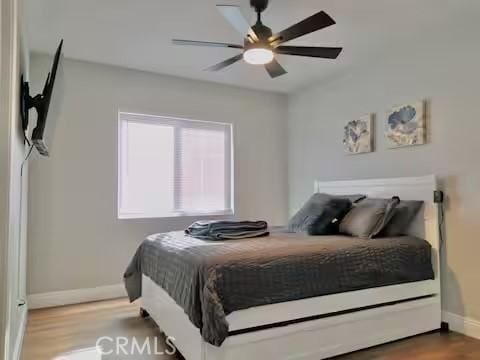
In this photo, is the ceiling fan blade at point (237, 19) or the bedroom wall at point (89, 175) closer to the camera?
the ceiling fan blade at point (237, 19)

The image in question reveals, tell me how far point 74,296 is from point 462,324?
11.6ft

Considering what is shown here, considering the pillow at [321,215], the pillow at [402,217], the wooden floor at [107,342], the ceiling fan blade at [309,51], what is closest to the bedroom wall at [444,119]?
the pillow at [402,217]

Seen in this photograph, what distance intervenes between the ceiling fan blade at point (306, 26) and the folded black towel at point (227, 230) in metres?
1.39

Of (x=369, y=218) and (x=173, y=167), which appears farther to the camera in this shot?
(x=173, y=167)

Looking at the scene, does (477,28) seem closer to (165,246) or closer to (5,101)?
(165,246)

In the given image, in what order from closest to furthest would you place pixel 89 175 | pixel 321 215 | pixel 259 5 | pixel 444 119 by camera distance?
pixel 259 5 → pixel 444 119 → pixel 321 215 → pixel 89 175

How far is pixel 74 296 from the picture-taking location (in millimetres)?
3648

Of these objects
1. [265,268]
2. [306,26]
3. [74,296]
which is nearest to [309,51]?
[306,26]

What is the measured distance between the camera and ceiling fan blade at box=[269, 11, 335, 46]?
Result: 2.14 meters

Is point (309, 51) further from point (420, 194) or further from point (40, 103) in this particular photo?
point (40, 103)

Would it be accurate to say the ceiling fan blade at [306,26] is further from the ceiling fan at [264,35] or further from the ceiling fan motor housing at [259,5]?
the ceiling fan motor housing at [259,5]

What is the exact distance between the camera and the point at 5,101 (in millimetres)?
1511

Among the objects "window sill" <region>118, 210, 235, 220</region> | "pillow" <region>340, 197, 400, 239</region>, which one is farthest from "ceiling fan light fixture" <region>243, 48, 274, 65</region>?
"window sill" <region>118, 210, 235, 220</region>

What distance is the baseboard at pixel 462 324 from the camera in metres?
2.76
